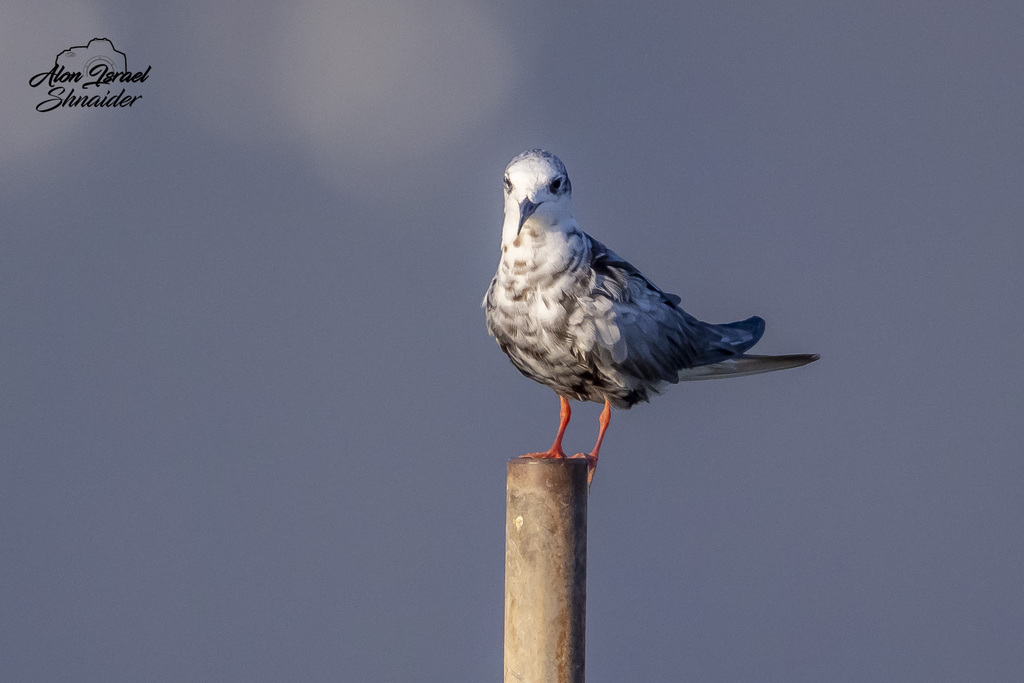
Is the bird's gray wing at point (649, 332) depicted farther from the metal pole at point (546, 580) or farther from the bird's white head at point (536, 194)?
the metal pole at point (546, 580)

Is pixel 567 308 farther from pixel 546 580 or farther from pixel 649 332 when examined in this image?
pixel 546 580

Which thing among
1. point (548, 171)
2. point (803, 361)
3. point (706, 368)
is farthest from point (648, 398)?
point (548, 171)

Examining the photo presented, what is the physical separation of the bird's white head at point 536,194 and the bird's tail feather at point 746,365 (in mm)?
809

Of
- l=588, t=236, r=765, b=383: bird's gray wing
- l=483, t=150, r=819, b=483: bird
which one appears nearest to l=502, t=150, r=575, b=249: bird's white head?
l=483, t=150, r=819, b=483: bird

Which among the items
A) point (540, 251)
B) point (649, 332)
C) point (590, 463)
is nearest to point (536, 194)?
point (540, 251)

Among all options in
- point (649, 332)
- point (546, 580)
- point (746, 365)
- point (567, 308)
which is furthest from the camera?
point (746, 365)

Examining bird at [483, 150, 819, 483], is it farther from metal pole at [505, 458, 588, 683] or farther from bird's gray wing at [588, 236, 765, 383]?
metal pole at [505, 458, 588, 683]

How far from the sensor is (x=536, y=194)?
3613 millimetres

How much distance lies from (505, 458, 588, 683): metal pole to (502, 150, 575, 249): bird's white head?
0.77 metres

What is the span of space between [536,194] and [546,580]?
3.97 ft

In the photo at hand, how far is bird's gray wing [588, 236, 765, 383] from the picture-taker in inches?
148

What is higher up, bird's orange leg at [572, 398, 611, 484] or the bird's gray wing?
the bird's gray wing

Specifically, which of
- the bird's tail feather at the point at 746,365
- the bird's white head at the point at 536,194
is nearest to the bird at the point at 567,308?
the bird's white head at the point at 536,194

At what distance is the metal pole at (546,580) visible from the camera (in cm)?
352
